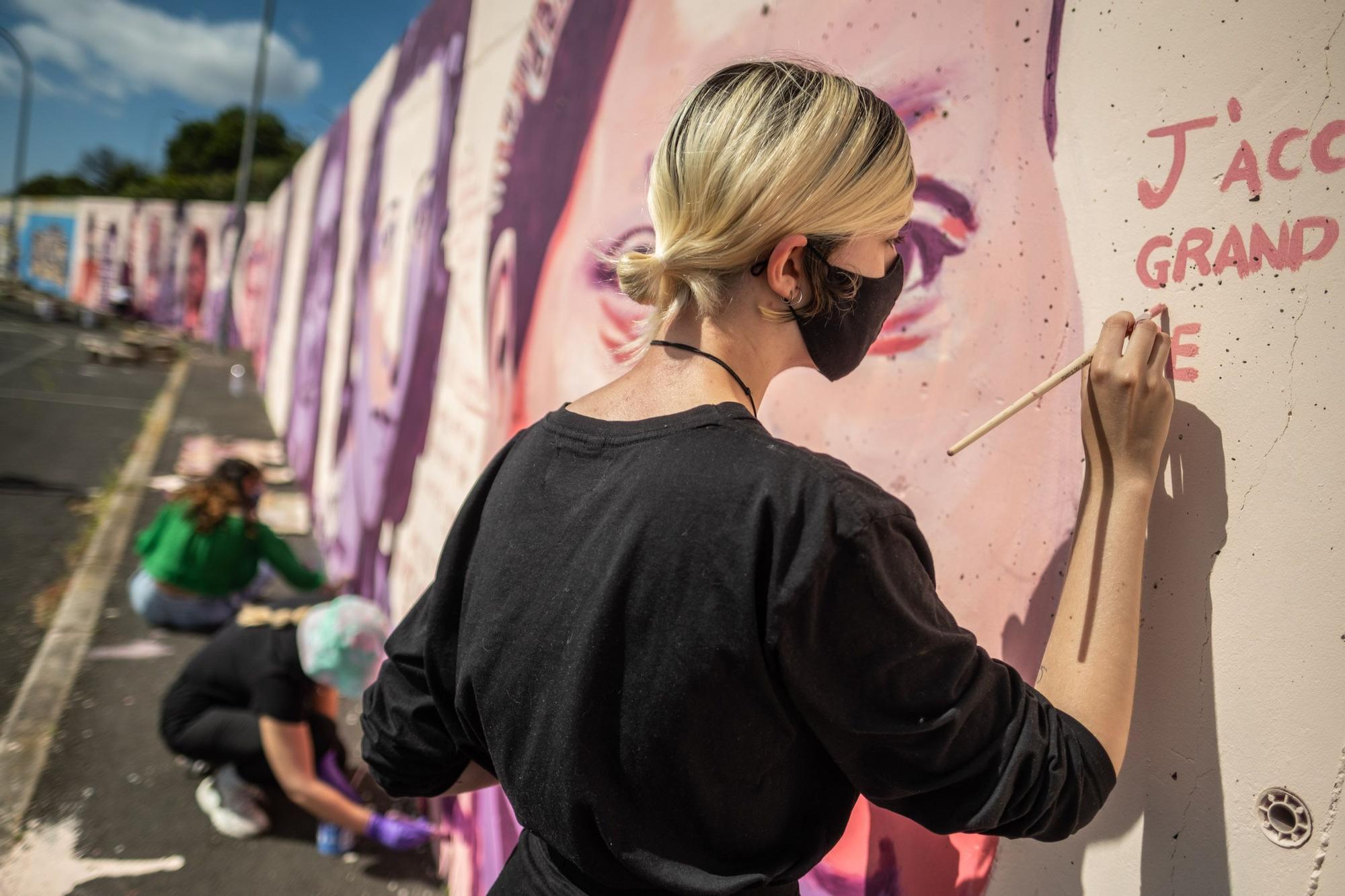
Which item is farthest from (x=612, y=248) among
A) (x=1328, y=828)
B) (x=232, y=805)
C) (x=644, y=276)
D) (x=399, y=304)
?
(x=399, y=304)

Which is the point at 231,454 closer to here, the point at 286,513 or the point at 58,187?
the point at 286,513

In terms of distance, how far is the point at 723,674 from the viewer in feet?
2.79

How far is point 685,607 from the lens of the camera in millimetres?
852

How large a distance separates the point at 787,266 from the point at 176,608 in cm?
453

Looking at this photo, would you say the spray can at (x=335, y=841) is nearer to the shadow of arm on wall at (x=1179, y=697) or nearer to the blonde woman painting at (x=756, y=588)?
the blonde woman painting at (x=756, y=588)

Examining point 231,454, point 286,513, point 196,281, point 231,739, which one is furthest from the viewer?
point 196,281

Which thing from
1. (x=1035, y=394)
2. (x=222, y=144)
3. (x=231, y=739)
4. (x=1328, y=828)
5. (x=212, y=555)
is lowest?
(x=231, y=739)

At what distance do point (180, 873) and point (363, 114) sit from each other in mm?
5735

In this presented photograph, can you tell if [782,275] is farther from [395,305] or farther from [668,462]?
[395,305]

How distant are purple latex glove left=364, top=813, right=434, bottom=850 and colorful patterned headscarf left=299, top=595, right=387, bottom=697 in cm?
51

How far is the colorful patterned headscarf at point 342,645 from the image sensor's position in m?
2.78

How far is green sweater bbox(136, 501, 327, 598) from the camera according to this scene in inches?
175

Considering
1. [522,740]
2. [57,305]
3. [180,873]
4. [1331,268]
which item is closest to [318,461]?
[180,873]

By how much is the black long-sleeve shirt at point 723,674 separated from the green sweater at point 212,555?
400 cm
